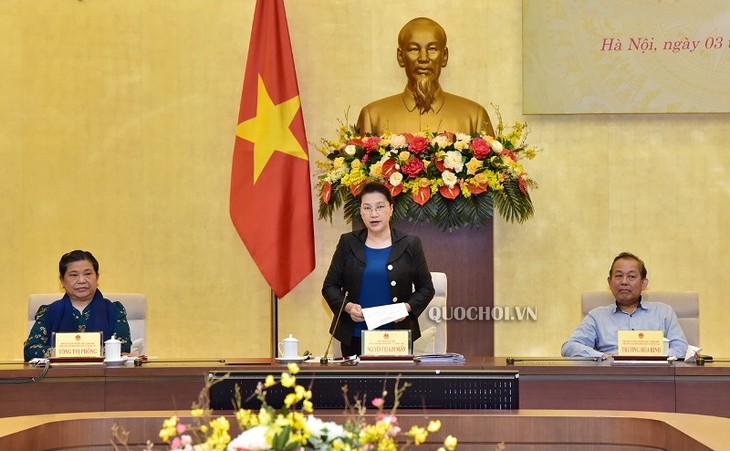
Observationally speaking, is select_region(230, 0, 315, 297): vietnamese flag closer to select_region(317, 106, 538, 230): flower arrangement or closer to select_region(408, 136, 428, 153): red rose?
select_region(317, 106, 538, 230): flower arrangement

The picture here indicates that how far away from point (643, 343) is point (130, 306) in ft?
7.13

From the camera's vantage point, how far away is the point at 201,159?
6.50 meters

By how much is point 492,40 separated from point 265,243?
1799 mm

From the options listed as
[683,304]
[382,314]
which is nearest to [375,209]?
[382,314]

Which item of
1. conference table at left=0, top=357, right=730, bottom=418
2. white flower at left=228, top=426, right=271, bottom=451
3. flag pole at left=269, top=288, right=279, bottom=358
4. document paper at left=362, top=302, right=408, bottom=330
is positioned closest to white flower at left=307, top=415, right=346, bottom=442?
white flower at left=228, top=426, right=271, bottom=451

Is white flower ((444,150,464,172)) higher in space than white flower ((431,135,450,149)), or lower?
lower

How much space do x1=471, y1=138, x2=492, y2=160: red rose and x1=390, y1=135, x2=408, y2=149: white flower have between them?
32 centimetres

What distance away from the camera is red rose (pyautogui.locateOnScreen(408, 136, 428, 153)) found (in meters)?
5.25

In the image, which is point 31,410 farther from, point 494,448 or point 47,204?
point 47,204

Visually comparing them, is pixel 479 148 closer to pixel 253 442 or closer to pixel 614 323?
pixel 614 323

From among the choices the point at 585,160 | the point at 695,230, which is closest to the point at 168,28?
the point at 585,160

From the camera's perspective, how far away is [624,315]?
4566mm

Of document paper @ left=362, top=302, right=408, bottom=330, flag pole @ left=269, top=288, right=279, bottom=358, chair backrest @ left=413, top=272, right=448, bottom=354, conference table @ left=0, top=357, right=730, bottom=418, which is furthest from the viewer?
flag pole @ left=269, top=288, right=279, bottom=358

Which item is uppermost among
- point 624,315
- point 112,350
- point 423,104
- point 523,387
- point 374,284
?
point 423,104
